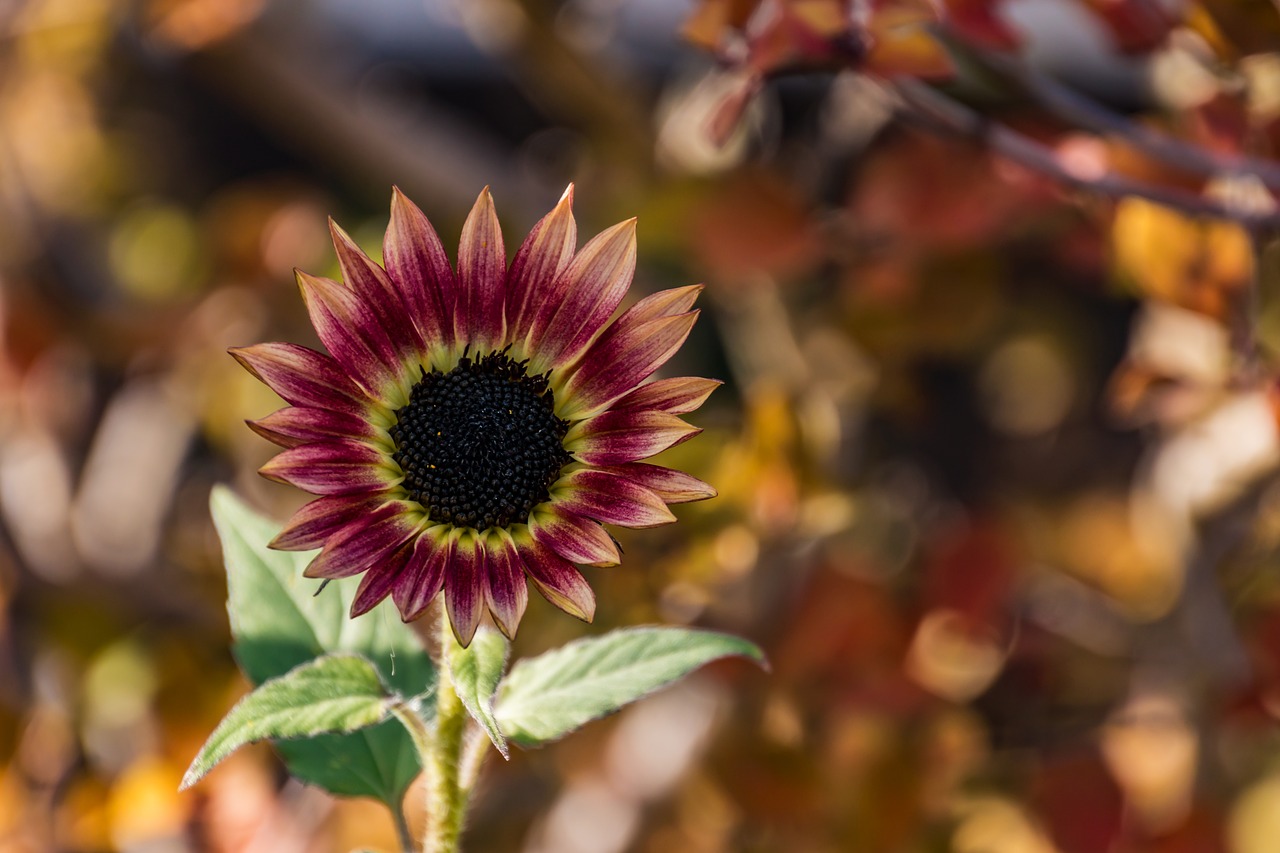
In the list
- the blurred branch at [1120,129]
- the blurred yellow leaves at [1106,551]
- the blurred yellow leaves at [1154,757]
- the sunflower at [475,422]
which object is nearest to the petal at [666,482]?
the sunflower at [475,422]

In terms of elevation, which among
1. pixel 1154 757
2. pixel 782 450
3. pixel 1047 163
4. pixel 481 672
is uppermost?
pixel 1047 163

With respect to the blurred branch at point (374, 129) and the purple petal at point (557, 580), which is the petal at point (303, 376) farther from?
the blurred branch at point (374, 129)

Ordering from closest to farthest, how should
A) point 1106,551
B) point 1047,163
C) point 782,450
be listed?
point 1047,163
point 782,450
point 1106,551

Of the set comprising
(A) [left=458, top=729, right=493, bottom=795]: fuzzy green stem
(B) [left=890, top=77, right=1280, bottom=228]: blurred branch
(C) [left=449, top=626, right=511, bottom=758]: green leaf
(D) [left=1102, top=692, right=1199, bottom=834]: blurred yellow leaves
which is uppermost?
(B) [left=890, top=77, right=1280, bottom=228]: blurred branch

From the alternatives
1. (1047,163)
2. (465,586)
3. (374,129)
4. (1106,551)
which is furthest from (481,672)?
(1106,551)

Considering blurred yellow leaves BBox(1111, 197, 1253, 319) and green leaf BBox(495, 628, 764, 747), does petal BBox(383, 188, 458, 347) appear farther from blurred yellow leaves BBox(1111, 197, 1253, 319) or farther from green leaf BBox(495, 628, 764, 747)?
blurred yellow leaves BBox(1111, 197, 1253, 319)

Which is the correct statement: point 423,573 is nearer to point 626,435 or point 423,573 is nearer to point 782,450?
point 626,435

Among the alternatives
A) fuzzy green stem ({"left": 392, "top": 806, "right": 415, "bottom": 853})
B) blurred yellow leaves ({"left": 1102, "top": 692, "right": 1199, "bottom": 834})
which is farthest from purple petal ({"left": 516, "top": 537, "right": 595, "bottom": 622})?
blurred yellow leaves ({"left": 1102, "top": 692, "right": 1199, "bottom": 834})
